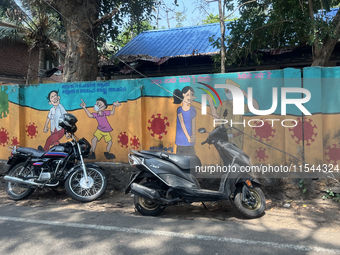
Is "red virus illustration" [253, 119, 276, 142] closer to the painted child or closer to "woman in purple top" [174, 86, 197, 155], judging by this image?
"woman in purple top" [174, 86, 197, 155]

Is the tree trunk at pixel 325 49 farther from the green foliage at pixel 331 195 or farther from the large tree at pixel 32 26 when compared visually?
the large tree at pixel 32 26

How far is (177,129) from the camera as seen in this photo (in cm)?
596

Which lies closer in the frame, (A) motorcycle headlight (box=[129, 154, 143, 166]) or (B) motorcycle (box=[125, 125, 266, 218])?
(B) motorcycle (box=[125, 125, 266, 218])

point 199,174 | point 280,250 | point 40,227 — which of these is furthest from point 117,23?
point 280,250

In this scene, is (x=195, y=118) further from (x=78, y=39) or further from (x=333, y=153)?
(x=78, y=39)

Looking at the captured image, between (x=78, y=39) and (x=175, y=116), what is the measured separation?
3574 mm

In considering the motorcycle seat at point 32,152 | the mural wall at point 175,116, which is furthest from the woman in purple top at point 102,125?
the motorcycle seat at point 32,152

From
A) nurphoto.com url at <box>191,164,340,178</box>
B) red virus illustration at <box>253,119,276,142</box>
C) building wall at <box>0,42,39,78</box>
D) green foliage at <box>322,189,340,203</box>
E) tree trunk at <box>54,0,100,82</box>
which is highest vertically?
building wall at <box>0,42,39,78</box>

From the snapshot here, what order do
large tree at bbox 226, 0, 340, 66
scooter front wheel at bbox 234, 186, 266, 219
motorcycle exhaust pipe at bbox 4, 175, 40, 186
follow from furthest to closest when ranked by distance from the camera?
large tree at bbox 226, 0, 340, 66 < motorcycle exhaust pipe at bbox 4, 175, 40, 186 < scooter front wheel at bbox 234, 186, 266, 219

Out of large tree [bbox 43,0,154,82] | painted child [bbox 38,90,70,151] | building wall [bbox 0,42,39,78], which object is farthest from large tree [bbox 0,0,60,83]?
painted child [bbox 38,90,70,151]

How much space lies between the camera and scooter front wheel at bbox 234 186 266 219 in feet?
14.3

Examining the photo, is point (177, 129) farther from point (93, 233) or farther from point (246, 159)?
point (93, 233)

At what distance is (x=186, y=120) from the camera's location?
5902mm

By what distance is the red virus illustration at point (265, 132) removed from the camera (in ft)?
17.9
